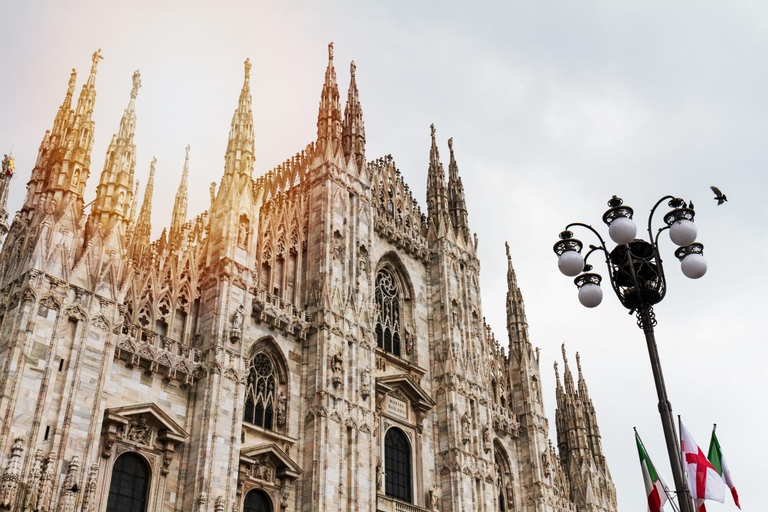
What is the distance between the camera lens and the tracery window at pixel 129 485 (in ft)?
70.7

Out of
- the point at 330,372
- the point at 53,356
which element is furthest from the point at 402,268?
the point at 53,356

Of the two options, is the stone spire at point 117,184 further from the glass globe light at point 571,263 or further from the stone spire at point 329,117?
the glass globe light at point 571,263

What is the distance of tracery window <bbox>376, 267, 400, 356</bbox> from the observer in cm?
3353

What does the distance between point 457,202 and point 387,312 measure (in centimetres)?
910

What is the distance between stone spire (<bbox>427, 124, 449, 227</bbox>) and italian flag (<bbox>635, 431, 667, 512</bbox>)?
21.8 metres

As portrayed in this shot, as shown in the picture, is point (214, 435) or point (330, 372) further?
point (330, 372)

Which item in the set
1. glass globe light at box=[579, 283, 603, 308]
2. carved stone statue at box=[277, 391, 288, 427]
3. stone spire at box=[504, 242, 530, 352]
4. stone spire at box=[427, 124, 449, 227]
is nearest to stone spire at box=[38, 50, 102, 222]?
carved stone statue at box=[277, 391, 288, 427]

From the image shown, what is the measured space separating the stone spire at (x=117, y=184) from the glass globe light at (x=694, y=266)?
51.9 feet

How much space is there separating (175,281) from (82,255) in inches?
152

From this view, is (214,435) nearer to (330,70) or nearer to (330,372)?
(330,372)

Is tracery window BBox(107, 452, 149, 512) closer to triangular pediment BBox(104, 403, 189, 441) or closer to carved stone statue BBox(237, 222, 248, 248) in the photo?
triangular pediment BBox(104, 403, 189, 441)

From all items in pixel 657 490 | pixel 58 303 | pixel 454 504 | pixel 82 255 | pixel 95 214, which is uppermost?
pixel 95 214

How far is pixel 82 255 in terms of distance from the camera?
870 inches

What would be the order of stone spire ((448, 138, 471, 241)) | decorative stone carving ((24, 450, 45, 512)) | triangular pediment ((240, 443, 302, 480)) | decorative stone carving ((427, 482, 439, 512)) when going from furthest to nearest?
stone spire ((448, 138, 471, 241)), decorative stone carving ((427, 482, 439, 512)), triangular pediment ((240, 443, 302, 480)), decorative stone carving ((24, 450, 45, 512))
